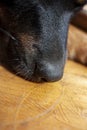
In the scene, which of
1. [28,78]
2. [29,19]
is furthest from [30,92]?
[29,19]

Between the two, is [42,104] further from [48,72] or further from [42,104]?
[48,72]

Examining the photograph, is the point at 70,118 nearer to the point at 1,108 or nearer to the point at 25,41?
the point at 1,108

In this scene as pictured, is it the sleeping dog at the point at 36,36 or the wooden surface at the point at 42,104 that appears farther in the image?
the sleeping dog at the point at 36,36

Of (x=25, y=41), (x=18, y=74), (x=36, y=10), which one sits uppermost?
(x=36, y=10)

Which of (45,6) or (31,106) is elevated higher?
(45,6)

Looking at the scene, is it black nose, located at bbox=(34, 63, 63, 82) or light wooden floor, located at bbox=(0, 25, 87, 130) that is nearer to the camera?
light wooden floor, located at bbox=(0, 25, 87, 130)
